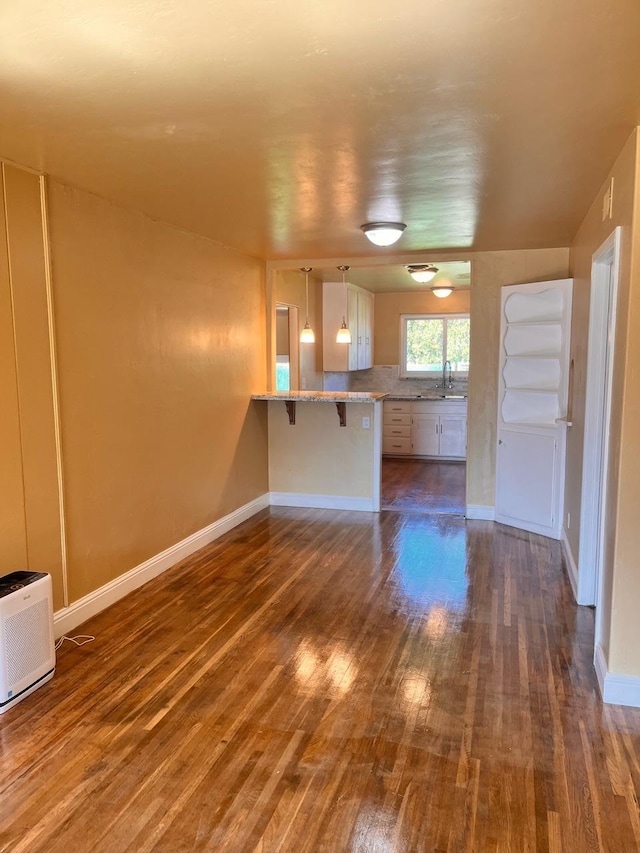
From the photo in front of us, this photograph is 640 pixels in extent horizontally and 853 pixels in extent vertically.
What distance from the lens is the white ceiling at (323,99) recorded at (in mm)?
1562

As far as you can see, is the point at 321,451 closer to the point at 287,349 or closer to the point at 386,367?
the point at 287,349

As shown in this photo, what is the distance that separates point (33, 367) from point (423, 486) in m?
4.74

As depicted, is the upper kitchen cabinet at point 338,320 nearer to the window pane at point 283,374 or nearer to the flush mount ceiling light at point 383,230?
the window pane at point 283,374

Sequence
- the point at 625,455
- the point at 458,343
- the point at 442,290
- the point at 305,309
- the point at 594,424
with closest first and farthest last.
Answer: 1. the point at 625,455
2. the point at 594,424
3. the point at 305,309
4. the point at 442,290
5. the point at 458,343

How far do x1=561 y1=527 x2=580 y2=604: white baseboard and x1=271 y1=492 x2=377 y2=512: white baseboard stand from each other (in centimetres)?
181

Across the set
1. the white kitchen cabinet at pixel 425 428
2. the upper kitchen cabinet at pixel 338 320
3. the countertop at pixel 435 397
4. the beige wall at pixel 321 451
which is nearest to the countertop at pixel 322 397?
the beige wall at pixel 321 451

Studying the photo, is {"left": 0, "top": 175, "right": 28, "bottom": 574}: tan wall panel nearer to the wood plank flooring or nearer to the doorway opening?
the wood plank flooring

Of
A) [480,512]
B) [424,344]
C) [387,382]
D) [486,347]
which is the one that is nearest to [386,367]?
[387,382]

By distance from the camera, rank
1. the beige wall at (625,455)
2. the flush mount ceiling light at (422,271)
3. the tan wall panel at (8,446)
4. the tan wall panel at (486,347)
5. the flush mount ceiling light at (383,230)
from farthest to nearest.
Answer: the flush mount ceiling light at (422,271) < the tan wall panel at (486,347) < the flush mount ceiling light at (383,230) < the tan wall panel at (8,446) < the beige wall at (625,455)

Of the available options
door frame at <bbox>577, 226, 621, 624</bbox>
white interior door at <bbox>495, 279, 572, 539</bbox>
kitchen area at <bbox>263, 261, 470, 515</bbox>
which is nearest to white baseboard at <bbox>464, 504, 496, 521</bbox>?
white interior door at <bbox>495, 279, 572, 539</bbox>

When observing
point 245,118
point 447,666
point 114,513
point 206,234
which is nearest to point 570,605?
point 447,666

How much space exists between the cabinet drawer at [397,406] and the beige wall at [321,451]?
2.68 metres

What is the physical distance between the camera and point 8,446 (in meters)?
2.79

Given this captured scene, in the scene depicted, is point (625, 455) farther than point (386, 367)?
No
